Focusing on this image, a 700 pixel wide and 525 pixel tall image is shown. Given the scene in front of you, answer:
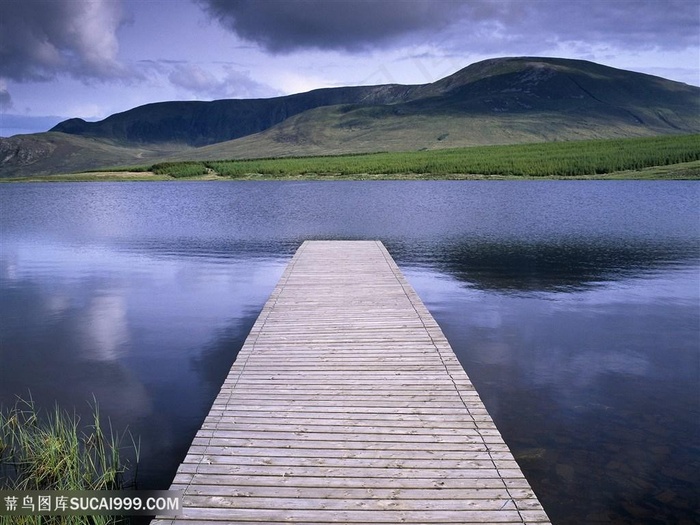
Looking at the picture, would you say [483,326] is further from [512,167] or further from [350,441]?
[512,167]

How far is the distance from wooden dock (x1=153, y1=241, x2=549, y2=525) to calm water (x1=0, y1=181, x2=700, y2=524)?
4.28 feet

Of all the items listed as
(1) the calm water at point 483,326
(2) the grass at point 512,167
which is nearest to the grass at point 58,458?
(1) the calm water at point 483,326

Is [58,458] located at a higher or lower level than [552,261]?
higher

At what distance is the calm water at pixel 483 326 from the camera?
812 centimetres

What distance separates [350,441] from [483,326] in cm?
826

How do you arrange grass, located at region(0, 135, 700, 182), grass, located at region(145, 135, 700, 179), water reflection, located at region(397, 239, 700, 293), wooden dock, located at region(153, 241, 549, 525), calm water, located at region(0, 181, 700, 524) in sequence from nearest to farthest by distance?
wooden dock, located at region(153, 241, 549, 525) → calm water, located at region(0, 181, 700, 524) → water reflection, located at region(397, 239, 700, 293) → grass, located at region(0, 135, 700, 182) → grass, located at region(145, 135, 700, 179)

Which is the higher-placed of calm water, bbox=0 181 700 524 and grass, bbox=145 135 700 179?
grass, bbox=145 135 700 179

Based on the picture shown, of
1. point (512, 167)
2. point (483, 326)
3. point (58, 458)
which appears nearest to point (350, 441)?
point (58, 458)

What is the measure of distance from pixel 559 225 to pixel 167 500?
31108mm

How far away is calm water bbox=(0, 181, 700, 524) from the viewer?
8125 mm

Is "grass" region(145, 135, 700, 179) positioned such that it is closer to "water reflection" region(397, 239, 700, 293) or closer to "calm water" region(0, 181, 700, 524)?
"calm water" region(0, 181, 700, 524)

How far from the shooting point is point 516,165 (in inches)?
3349

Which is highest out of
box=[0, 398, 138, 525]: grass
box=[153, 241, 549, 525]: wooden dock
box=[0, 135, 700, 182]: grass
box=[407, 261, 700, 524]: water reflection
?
box=[0, 135, 700, 182]: grass

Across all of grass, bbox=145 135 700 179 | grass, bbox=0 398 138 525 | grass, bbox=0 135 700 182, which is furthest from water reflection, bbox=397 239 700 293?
grass, bbox=145 135 700 179
